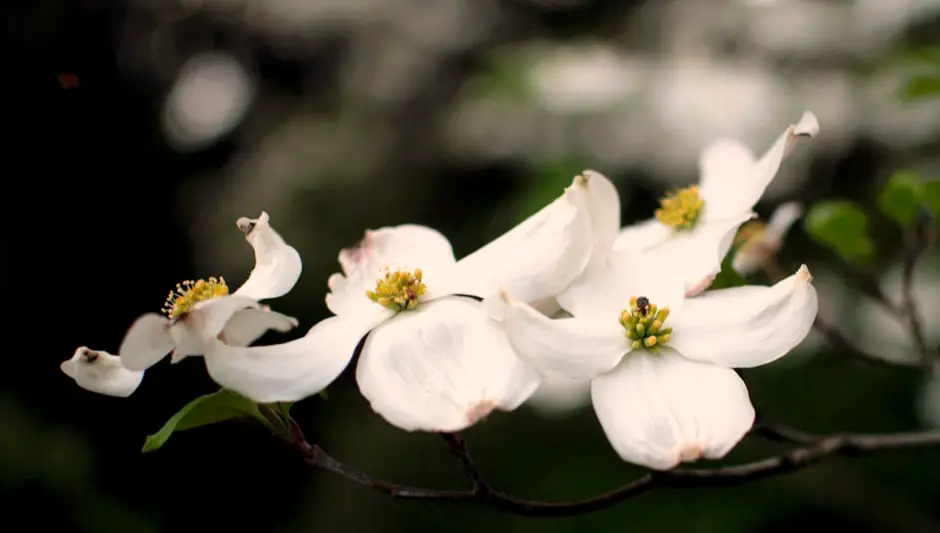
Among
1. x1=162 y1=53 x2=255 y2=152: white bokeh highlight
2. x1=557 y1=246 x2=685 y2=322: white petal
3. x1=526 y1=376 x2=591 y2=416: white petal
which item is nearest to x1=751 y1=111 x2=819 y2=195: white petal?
x1=557 y1=246 x2=685 y2=322: white petal

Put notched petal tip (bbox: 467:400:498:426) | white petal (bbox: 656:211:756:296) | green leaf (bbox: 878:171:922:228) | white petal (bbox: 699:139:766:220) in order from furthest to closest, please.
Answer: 1. green leaf (bbox: 878:171:922:228)
2. white petal (bbox: 699:139:766:220)
3. white petal (bbox: 656:211:756:296)
4. notched petal tip (bbox: 467:400:498:426)

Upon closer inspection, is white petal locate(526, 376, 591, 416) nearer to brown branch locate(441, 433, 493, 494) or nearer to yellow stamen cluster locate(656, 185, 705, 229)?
yellow stamen cluster locate(656, 185, 705, 229)

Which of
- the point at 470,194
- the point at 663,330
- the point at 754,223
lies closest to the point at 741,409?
the point at 663,330

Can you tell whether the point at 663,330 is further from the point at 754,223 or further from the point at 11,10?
the point at 11,10

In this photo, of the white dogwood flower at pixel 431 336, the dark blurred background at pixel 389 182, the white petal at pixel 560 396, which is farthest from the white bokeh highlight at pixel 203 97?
the white dogwood flower at pixel 431 336

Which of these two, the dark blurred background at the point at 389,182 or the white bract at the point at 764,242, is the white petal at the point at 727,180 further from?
the dark blurred background at the point at 389,182
